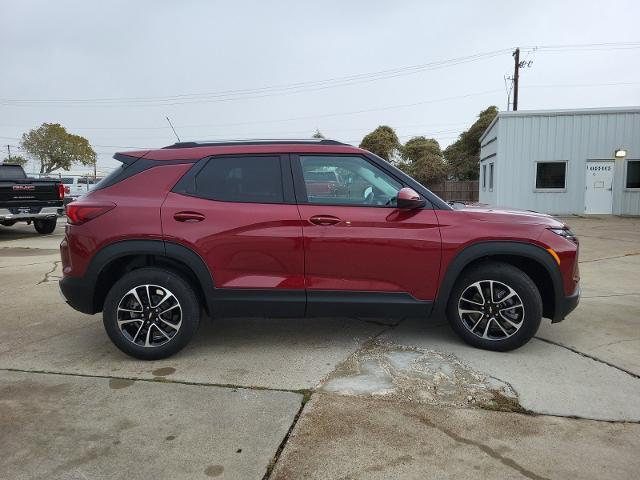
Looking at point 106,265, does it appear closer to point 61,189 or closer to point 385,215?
point 385,215

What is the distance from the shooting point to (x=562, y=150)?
1983 centimetres

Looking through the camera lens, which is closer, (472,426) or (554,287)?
(472,426)

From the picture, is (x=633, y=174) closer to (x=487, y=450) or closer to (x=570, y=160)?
(x=570, y=160)

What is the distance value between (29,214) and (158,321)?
10374 mm

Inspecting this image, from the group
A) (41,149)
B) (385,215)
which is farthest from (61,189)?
(41,149)

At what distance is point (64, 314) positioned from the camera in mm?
5488

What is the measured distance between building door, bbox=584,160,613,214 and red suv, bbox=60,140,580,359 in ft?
58.7

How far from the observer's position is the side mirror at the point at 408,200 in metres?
3.85

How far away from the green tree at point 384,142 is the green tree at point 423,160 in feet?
4.68

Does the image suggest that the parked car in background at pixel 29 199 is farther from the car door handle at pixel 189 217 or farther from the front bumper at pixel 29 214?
the car door handle at pixel 189 217

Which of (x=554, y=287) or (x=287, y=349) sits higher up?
(x=554, y=287)

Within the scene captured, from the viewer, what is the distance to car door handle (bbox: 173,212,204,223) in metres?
3.96

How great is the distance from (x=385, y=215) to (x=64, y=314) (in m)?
3.77

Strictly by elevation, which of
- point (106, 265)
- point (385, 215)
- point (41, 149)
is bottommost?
point (106, 265)
